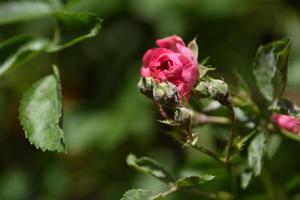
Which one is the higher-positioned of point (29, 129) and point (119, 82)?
point (29, 129)

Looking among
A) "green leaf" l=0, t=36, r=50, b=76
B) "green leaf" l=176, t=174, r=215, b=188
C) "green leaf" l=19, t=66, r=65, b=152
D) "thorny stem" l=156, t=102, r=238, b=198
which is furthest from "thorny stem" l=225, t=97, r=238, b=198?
"green leaf" l=0, t=36, r=50, b=76

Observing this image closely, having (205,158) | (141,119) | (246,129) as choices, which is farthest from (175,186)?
(141,119)

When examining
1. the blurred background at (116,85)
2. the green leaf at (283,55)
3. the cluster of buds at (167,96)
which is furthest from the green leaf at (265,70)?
the blurred background at (116,85)

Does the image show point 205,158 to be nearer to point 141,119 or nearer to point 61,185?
point 141,119

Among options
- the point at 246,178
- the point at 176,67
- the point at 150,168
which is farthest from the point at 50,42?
the point at 246,178

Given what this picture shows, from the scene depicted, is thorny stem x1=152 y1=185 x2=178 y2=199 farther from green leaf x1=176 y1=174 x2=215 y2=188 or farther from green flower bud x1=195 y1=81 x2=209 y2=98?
green flower bud x1=195 y1=81 x2=209 y2=98

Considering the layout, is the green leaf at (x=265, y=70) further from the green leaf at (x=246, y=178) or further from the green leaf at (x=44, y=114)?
the green leaf at (x=44, y=114)
